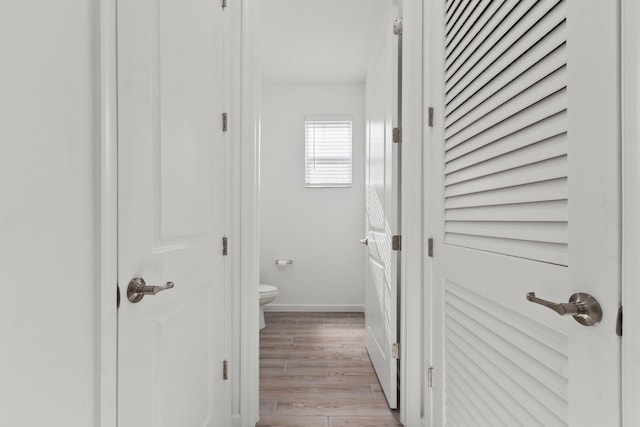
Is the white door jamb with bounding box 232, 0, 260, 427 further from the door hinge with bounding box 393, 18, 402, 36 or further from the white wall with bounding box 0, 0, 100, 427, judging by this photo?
the white wall with bounding box 0, 0, 100, 427

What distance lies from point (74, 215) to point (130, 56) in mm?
401

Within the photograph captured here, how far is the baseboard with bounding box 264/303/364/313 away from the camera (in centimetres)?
425

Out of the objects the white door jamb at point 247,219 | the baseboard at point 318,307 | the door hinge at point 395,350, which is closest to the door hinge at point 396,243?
the door hinge at point 395,350

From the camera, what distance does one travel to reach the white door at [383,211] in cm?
206

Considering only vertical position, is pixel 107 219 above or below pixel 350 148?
below

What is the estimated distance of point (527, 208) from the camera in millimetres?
912

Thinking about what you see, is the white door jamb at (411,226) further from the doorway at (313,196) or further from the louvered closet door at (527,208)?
the doorway at (313,196)

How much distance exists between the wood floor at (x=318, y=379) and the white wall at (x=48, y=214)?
150 centimetres

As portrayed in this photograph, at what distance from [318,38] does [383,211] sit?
5.65ft

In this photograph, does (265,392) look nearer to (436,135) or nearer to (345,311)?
(436,135)

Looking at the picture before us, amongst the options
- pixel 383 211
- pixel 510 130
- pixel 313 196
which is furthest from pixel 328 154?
pixel 510 130

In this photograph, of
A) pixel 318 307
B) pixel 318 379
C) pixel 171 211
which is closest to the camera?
pixel 171 211

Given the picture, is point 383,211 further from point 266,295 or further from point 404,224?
point 266,295

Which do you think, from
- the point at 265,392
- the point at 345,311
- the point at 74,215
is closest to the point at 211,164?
the point at 74,215
